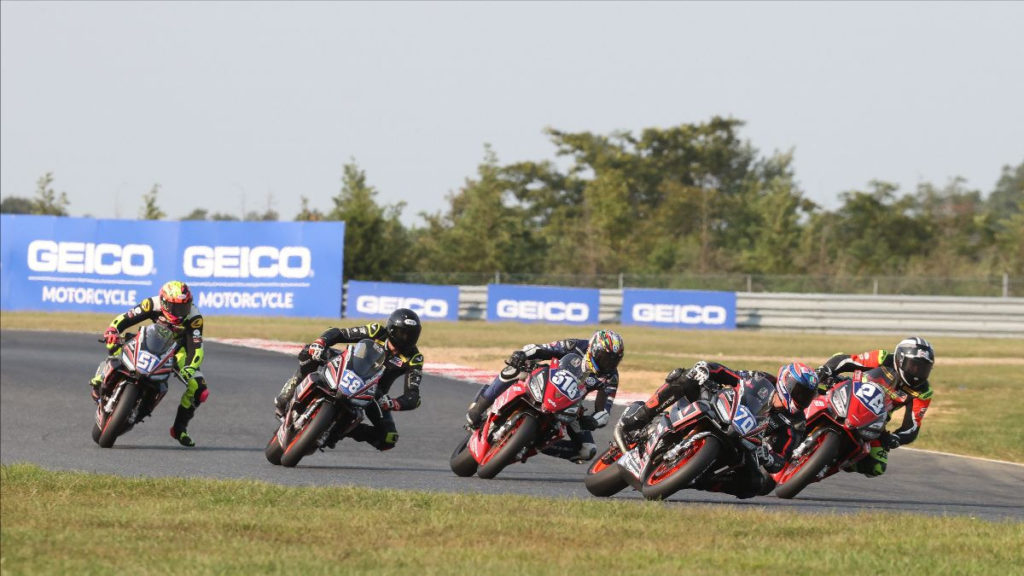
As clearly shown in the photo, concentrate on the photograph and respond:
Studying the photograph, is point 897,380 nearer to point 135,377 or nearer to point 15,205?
point 135,377

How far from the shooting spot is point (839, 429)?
1107cm

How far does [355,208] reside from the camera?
51.2 m

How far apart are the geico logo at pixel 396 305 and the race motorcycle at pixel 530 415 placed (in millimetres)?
29636

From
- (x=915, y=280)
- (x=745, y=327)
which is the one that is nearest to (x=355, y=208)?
(x=745, y=327)

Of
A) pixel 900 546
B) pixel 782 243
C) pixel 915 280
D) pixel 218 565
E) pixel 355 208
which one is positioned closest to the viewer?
pixel 218 565

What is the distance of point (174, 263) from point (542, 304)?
37.0ft

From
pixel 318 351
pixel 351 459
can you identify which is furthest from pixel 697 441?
pixel 351 459

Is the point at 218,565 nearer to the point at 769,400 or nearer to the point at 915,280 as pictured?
the point at 769,400

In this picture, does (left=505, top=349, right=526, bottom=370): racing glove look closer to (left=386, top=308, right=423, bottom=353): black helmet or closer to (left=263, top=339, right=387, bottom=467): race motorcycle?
(left=386, top=308, right=423, bottom=353): black helmet

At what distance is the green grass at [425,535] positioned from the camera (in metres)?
7.01

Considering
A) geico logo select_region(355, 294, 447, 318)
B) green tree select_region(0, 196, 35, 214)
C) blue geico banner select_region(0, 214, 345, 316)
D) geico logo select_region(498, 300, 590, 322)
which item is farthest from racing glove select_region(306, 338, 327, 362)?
green tree select_region(0, 196, 35, 214)

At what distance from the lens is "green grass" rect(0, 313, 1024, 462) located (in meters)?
19.0

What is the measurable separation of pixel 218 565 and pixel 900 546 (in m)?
4.01

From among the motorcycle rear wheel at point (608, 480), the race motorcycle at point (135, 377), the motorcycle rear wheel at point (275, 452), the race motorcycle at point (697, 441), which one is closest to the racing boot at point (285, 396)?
the motorcycle rear wheel at point (275, 452)
